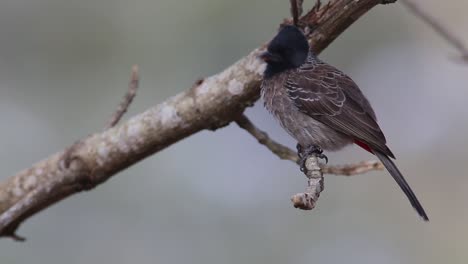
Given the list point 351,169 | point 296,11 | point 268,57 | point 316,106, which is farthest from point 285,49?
point 351,169

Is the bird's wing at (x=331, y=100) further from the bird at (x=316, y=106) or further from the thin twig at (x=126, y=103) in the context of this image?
the thin twig at (x=126, y=103)

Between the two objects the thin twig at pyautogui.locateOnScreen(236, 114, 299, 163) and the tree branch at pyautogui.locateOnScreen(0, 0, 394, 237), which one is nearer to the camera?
the tree branch at pyautogui.locateOnScreen(0, 0, 394, 237)

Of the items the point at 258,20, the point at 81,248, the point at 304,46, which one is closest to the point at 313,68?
the point at 304,46

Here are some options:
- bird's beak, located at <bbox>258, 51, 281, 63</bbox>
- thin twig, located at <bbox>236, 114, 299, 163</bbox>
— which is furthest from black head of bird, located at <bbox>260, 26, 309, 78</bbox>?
thin twig, located at <bbox>236, 114, 299, 163</bbox>

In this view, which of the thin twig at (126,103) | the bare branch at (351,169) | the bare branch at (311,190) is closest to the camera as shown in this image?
the bare branch at (311,190)

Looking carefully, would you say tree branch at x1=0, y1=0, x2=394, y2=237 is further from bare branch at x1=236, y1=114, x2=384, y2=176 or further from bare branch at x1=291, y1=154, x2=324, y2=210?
bare branch at x1=291, y1=154, x2=324, y2=210

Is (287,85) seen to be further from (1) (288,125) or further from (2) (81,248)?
(2) (81,248)

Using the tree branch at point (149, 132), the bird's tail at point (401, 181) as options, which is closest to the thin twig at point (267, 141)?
the tree branch at point (149, 132)

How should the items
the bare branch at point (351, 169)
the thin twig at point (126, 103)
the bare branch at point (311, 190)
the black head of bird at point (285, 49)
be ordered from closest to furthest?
the bare branch at point (311, 190) < the black head of bird at point (285, 49) < the bare branch at point (351, 169) < the thin twig at point (126, 103)
